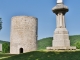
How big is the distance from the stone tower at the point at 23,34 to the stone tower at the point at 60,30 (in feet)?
52.8

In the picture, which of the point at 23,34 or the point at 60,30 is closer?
the point at 60,30

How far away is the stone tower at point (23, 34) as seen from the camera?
3322cm

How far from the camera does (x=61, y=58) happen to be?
13633 mm

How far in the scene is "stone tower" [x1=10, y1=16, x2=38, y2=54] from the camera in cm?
3322

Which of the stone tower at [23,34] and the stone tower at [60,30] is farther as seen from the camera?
the stone tower at [23,34]

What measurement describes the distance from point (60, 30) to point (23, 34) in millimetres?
16771

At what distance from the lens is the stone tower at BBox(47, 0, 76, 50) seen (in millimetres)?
16652

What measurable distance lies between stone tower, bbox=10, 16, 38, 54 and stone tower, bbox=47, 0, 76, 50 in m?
16.1

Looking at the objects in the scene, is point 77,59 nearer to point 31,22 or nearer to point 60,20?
point 60,20

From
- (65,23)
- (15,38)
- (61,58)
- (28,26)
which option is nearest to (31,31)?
(28,26)

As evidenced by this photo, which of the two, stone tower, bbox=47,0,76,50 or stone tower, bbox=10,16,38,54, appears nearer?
stone tower, bbox=47,0,76,50

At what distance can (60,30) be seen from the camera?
17.0m

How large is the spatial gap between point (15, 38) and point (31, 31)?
310cm

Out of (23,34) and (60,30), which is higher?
(23,34)
